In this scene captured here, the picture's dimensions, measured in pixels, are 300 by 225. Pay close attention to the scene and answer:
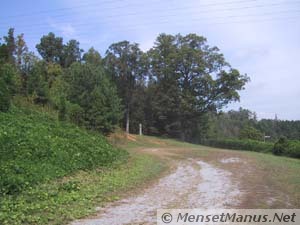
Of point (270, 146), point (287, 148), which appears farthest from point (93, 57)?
point (287, 148)

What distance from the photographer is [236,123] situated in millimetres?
108312

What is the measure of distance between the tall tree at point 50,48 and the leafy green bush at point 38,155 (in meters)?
47.4

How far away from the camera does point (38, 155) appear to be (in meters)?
13.0

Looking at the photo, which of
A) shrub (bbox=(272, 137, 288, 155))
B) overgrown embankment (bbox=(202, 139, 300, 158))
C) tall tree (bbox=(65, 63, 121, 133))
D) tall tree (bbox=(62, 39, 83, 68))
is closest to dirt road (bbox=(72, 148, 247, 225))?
overgrown embankment (bbox=(202, 139, 300, 158))

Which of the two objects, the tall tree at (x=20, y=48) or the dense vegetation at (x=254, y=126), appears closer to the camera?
the tall tree at (x=20, y=48)

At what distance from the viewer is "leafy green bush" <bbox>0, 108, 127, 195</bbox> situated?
10406mm

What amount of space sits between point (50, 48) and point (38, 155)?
54354mm

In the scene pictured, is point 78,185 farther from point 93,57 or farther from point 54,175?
point 93,57

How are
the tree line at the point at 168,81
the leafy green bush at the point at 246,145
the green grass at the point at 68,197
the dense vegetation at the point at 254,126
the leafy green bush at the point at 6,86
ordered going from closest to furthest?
the green grass at the point at 68,197, the leafy green bush at the point at 6,86, the leafy green bush at the point at 246,145, the tree line at the point at 168,81, the dense vegetation at the point at 254,126

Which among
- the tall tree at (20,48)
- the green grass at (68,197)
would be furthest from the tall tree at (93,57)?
the green grass at (68,197)

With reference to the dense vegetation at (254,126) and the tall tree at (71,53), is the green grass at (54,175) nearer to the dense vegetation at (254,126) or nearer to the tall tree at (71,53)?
the tall tree at (71,53)

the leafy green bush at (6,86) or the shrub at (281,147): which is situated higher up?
the leafy green bush at (6,86)

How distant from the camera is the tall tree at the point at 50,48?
64.5 metres

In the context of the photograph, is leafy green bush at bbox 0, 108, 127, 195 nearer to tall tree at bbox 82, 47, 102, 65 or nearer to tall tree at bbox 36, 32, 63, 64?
tall tree at bbox 82, 47, 102, 65
